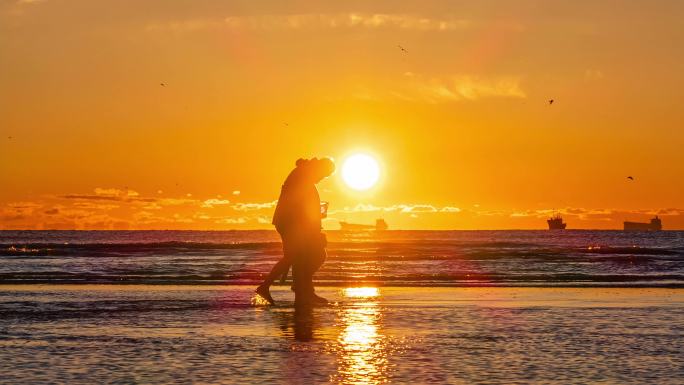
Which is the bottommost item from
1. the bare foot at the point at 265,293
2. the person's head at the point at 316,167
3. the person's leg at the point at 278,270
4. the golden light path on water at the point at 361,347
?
the golden light path on water at the point at 361,347

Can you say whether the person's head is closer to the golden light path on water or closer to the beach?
the beach

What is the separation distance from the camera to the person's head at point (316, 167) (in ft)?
56.3

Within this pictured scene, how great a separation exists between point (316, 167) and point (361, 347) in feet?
23.9

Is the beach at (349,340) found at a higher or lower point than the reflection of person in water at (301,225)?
lower

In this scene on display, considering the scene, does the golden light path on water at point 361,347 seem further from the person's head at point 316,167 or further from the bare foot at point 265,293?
the person's head at point 316,167

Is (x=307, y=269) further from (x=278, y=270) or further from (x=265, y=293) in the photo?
(x=265, y=293)

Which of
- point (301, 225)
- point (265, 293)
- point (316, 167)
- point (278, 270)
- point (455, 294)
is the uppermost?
point (316, 167)

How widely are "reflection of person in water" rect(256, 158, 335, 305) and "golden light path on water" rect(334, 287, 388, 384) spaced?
3.84 feet

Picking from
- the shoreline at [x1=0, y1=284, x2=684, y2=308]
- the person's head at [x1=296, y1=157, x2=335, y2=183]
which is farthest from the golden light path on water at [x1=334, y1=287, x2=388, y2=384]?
the person's head at [x1=296, y1=157, x2=335, y2=183]

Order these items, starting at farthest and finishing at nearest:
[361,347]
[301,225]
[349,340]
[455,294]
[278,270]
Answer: [455,294], [301,225], [278,270], [349,340], [361,347]

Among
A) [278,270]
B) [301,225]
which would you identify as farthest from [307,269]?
[301,225]

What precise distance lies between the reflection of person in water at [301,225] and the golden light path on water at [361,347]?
→ 46.1 inches

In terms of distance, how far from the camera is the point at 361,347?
10.2 m

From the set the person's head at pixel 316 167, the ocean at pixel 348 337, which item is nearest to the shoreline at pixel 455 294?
the ocean at pixel 348 337
